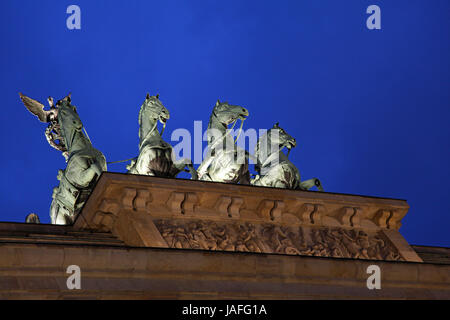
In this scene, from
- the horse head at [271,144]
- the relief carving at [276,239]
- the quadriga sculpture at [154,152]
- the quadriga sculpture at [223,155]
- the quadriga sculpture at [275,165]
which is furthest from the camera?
the horse head at [271,144]

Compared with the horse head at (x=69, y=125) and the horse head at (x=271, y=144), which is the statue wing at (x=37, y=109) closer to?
the horse head at (x=69, y=125)

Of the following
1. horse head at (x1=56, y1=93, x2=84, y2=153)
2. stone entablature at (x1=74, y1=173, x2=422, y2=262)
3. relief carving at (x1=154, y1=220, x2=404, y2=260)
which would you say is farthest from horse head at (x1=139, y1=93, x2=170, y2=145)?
→ relief carving at (x1=154, y1=220, x2=404, y2=260)

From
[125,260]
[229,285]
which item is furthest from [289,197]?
[125,260]

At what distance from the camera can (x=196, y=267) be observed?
449 inches

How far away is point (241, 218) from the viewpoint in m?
13.6

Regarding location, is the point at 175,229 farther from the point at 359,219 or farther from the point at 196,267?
the point at 359,219

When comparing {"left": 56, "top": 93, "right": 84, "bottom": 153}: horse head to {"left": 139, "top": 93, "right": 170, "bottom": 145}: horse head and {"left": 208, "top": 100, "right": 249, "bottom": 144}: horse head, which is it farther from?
{"left": 208, "top": 100, "right": 249, "bottom": 144}: horse head

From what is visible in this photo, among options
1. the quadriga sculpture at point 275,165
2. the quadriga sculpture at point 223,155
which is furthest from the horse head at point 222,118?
the quadriga sculpture at point 275,165

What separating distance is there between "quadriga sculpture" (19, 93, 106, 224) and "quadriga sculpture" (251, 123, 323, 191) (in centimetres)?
315

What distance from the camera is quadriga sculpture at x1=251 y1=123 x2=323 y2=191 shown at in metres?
16.3

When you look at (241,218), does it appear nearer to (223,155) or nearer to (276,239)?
(276,239)

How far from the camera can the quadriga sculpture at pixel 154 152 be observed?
14.6 metres

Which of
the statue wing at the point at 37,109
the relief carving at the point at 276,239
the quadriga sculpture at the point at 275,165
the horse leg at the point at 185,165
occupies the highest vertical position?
the statue wing at the point at 37,109

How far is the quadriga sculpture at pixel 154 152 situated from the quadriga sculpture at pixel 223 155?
16.3 inches
